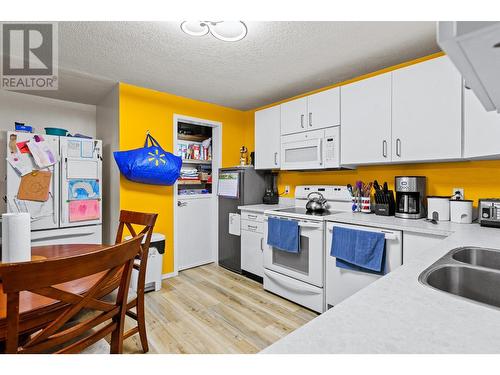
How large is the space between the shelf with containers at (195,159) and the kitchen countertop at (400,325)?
3.15 m

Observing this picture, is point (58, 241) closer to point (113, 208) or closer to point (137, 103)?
point (113, 208)

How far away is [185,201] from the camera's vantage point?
11.6 ft

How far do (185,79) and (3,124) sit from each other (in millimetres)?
2177

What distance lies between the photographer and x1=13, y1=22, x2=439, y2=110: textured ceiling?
73.4 inches

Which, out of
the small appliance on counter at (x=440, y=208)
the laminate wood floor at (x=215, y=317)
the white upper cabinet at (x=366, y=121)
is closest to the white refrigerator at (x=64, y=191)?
the laminate wood floor at (x=215, y=317)

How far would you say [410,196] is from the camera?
215 cm

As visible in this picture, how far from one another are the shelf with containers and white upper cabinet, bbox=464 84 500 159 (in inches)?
117

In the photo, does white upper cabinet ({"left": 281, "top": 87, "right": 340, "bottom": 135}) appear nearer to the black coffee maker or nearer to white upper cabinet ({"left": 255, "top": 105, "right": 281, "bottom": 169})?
white upper cabinet ({"left": 255, "top": 105, "right": 281, "bottom": 169})

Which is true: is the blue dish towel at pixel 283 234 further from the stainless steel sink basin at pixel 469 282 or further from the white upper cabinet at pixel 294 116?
the stainless steel sink basin at pixel 469 282


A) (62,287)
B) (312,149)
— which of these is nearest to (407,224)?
(312,149)

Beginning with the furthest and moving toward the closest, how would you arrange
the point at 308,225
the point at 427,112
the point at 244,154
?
1. the point at 244,154
2. the point at 308,225
3. the point at 427,112

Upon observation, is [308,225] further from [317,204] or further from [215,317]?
[215,317]

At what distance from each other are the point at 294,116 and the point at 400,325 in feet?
8.57

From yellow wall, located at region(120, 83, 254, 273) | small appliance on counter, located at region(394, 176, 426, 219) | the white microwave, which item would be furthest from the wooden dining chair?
small appliance on counter, located at region(394, 176, 426, 219)
